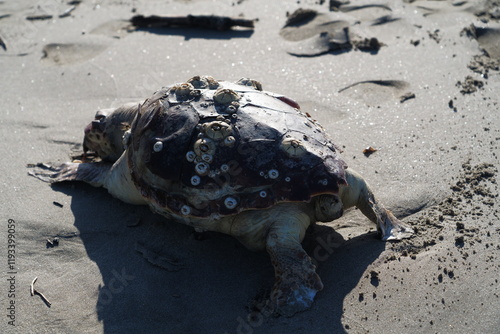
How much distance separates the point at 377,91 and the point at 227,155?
7.50 feet

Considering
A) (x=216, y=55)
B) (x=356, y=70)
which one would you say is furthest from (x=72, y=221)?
(x=356, y=70)

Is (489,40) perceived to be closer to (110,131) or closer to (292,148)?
(292,148)

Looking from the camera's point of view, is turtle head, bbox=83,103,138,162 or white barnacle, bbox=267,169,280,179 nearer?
white barnacle, bbox=267,169,280,179

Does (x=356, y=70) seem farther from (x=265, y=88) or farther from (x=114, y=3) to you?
(x=114, y=3)

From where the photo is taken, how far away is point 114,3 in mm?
6477

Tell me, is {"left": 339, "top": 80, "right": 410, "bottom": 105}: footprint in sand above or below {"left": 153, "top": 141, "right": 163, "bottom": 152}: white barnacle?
below

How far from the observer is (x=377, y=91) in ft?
15.7

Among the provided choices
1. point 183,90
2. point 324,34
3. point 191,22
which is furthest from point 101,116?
point 324,34

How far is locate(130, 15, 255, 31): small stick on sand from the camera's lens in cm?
575

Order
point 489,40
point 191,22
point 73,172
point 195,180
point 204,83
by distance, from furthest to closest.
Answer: point 191,22 < point 489,40 < point 73,172 < point 204,83 < point 195,180

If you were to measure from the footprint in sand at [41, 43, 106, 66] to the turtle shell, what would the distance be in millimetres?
2548

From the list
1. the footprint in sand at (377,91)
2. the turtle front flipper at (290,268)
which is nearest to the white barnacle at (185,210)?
the turtle front flipper at (290,268)

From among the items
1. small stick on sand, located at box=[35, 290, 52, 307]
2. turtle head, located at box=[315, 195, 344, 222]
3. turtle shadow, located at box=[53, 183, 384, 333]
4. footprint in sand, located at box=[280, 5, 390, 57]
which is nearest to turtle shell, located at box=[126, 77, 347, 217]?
turtle head, located at box=[315, 195, 344, 222]

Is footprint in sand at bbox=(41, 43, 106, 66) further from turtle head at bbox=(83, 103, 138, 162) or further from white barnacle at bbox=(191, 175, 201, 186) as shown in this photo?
white barnacle at bbox=(191, 175, 201, 186)
